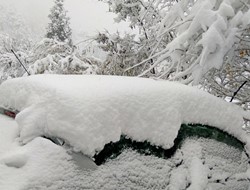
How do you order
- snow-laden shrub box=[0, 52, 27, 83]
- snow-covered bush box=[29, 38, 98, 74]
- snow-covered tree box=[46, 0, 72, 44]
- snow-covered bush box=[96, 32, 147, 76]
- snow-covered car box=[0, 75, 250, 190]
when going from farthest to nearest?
snow-covered tree box=[46, 0, 72, 44] → snow-laden shrub box=[0, 52, 27, 83] → snow-covered bush box=[29, 38, 98, 74] → snow-covered bush box=[96, 32, 147, 76] → snow-covered car box=[0, 75, 250, 190]

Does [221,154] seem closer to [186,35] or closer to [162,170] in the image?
[162,170]

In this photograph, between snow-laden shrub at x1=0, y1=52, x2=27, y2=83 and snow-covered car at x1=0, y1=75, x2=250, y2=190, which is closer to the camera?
snow-covered car at x1=0, y1=75, x2=250, y2=190

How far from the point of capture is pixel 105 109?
223cm

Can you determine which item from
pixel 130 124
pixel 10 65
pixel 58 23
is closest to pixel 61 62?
pixel 10 65

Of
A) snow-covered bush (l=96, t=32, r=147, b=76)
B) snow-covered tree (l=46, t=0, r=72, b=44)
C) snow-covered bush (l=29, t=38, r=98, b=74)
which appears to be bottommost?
snow-covered tree (l=46, t=0, r=72, b=44)

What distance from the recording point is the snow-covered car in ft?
6.61

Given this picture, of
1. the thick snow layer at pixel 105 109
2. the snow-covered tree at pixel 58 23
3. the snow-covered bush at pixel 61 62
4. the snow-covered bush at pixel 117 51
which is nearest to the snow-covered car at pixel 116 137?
the thick snow layer at pixel 105 109

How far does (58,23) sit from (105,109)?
2893 cm

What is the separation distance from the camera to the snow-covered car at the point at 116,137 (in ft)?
6.61

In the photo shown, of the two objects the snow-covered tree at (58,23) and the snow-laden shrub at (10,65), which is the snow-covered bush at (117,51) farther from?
the snow-covered tree at (58,23)

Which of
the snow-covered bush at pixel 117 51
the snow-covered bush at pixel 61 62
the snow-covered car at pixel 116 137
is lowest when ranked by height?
the snow-covered bush at pixel 61 62

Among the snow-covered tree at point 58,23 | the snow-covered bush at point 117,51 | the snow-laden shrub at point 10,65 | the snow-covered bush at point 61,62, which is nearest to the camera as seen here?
the snow-covered bush at point 117,51

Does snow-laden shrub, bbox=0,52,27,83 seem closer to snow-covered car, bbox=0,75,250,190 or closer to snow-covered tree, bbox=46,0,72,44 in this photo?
snow-covered car, bbox=0,75,250,190

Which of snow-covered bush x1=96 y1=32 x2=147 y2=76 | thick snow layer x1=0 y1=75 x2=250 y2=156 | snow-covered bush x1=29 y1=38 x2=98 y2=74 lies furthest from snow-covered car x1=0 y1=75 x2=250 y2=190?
snow-covered bush x1=29 y1=38 x2=98 y2=74
